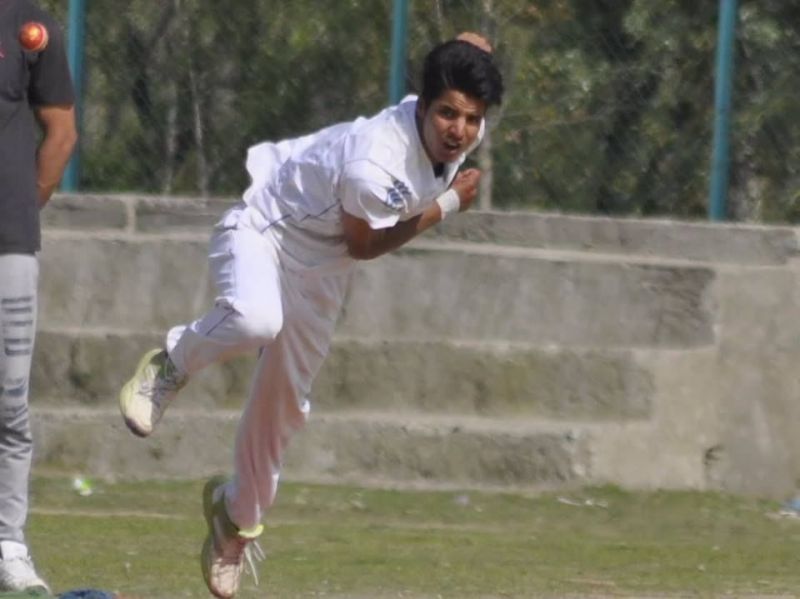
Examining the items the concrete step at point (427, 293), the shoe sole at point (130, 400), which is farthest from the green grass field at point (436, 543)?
the concrete step at point (427, 293)

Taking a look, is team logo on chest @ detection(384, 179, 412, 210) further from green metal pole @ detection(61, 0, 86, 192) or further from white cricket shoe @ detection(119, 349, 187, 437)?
green metal pole @ detection(61, 0, 86, 192)

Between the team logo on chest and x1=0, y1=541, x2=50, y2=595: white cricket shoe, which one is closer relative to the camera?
the team logo on chest

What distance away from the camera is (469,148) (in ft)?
23.3

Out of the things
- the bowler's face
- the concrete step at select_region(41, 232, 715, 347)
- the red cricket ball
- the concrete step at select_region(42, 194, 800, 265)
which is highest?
the red cricket ball

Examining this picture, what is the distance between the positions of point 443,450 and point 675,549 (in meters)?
1.90

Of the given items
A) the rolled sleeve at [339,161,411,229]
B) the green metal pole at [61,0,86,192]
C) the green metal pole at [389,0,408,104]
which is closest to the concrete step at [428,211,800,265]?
the green metal pole at [389,0,408,104]

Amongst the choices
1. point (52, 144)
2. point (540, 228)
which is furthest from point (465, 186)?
point (540, 228)

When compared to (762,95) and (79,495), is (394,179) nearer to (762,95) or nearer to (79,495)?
(79,495)

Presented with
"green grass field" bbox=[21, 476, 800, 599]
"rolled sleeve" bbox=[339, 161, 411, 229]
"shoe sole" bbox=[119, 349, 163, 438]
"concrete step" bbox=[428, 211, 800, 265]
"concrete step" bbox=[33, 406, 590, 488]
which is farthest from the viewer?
"concrete step" bbox=[428, 211, 800, 265]

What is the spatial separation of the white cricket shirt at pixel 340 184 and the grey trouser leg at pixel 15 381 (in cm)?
84

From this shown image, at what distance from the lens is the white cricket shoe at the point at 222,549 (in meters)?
7.52

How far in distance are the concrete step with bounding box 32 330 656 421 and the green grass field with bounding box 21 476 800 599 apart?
58 cm

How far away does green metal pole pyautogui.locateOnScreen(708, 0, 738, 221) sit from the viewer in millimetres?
12133

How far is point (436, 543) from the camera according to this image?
981cm
